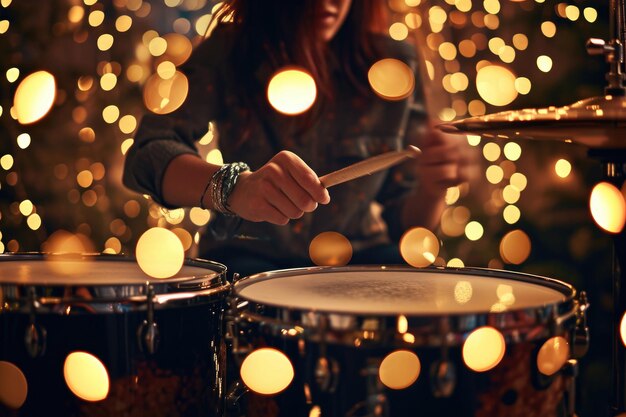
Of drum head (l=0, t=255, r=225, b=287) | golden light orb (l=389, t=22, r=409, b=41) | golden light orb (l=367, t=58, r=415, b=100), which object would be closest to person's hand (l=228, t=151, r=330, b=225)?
drum head (l=0, t=255, r=225, b=287)

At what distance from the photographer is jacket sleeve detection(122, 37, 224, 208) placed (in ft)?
4.50

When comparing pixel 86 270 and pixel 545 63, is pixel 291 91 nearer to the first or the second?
pixel 86 270

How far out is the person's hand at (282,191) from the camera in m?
1.00

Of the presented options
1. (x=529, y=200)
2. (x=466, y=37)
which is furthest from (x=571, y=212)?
(x=466, y=37)

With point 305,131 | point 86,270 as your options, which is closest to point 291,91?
point 305,131

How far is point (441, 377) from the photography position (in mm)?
785

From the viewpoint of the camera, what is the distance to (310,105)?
4.99 ft

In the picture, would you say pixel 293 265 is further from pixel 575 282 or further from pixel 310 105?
pixel 575 282

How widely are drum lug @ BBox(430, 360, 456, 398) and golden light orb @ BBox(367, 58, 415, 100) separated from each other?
2.87 ft

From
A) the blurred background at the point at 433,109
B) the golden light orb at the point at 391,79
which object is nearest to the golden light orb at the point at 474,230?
the blurred background at the point at 433,109

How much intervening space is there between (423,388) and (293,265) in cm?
70

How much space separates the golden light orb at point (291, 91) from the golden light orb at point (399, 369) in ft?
2.55

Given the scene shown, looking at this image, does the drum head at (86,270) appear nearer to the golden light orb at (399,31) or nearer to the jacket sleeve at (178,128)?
the jacket sleeve at (178,128)

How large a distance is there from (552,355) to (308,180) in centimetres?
37
